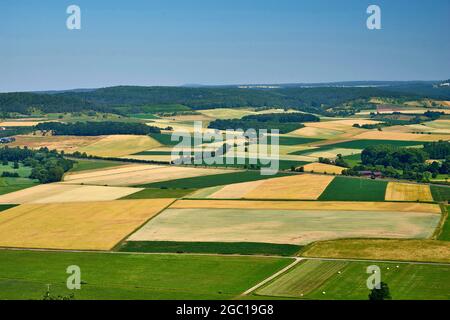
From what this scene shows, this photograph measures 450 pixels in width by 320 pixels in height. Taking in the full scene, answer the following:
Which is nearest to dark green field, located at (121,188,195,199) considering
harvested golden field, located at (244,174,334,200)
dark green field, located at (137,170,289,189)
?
dark green field, located at (137,170,289,189)

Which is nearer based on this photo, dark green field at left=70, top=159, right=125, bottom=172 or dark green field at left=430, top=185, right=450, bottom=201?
dark green field at left=430, top=185, right=450, bottom=201

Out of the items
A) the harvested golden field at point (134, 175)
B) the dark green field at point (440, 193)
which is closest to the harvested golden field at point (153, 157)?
the harvested golden field at point (134, 175)

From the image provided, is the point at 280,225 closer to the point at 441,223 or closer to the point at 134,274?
the point at 441,223

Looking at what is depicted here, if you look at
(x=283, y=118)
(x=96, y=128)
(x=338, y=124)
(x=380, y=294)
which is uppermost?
(x=283, y=118)

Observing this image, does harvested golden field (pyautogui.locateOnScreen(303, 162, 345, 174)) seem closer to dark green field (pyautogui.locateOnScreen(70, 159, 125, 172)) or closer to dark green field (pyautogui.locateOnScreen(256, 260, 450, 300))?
dark green field (pyautogui.locateOnScreen(70, 159, 125, 172))

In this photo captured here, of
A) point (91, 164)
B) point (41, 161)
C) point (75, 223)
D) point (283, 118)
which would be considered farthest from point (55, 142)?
point (75, 223)

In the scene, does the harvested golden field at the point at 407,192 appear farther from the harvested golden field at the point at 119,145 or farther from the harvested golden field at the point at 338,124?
the harvested golden field at the point at 338,124
